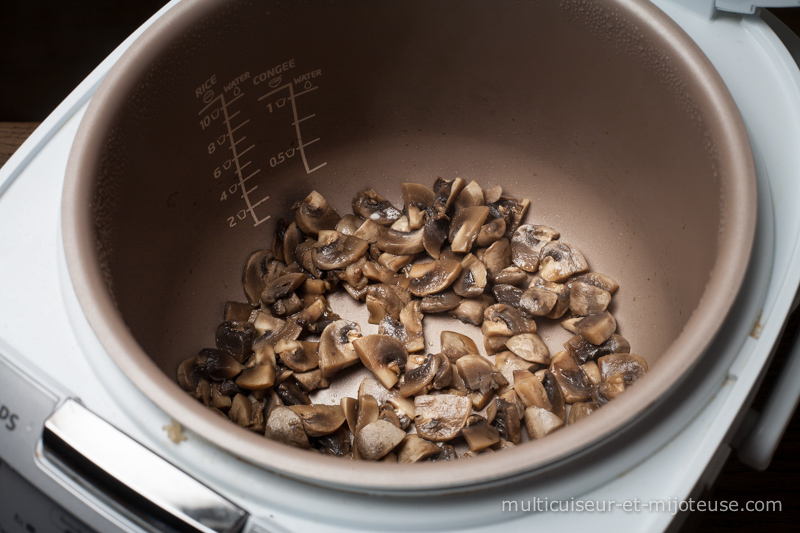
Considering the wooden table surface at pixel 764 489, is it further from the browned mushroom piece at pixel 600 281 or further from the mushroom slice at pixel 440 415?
the mushroom slice at pixel 440 415

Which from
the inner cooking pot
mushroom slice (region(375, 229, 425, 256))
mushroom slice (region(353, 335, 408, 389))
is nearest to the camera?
the inner cooking pot

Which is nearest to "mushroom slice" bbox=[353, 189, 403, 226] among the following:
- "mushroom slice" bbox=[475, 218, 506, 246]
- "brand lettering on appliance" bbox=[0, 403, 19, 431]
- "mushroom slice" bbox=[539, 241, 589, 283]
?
"mushroom slice" bbox=[475, 218, 506, 246]

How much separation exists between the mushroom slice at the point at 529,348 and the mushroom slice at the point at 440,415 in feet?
0.38

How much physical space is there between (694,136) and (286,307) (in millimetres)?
599

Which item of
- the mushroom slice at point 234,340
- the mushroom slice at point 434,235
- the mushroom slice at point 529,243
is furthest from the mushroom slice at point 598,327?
the mushroom slice at point 234,340

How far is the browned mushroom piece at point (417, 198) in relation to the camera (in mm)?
1000

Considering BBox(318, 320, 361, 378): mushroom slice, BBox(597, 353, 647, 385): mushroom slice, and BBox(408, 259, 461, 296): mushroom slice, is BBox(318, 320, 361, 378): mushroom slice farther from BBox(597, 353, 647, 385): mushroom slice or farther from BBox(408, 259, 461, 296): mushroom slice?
BBox(597, 353, 647, 385): mushroom slice

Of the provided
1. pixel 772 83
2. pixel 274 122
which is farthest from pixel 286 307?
pixel 772 83

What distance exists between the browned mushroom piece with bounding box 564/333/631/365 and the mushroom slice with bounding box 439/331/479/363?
0.14 m

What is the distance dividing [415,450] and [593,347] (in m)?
0.29

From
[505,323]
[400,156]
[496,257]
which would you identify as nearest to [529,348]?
[505,323]

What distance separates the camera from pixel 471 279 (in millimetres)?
936

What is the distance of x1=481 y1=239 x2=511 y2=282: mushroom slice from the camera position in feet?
3.13

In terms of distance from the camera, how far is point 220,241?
92 cm
